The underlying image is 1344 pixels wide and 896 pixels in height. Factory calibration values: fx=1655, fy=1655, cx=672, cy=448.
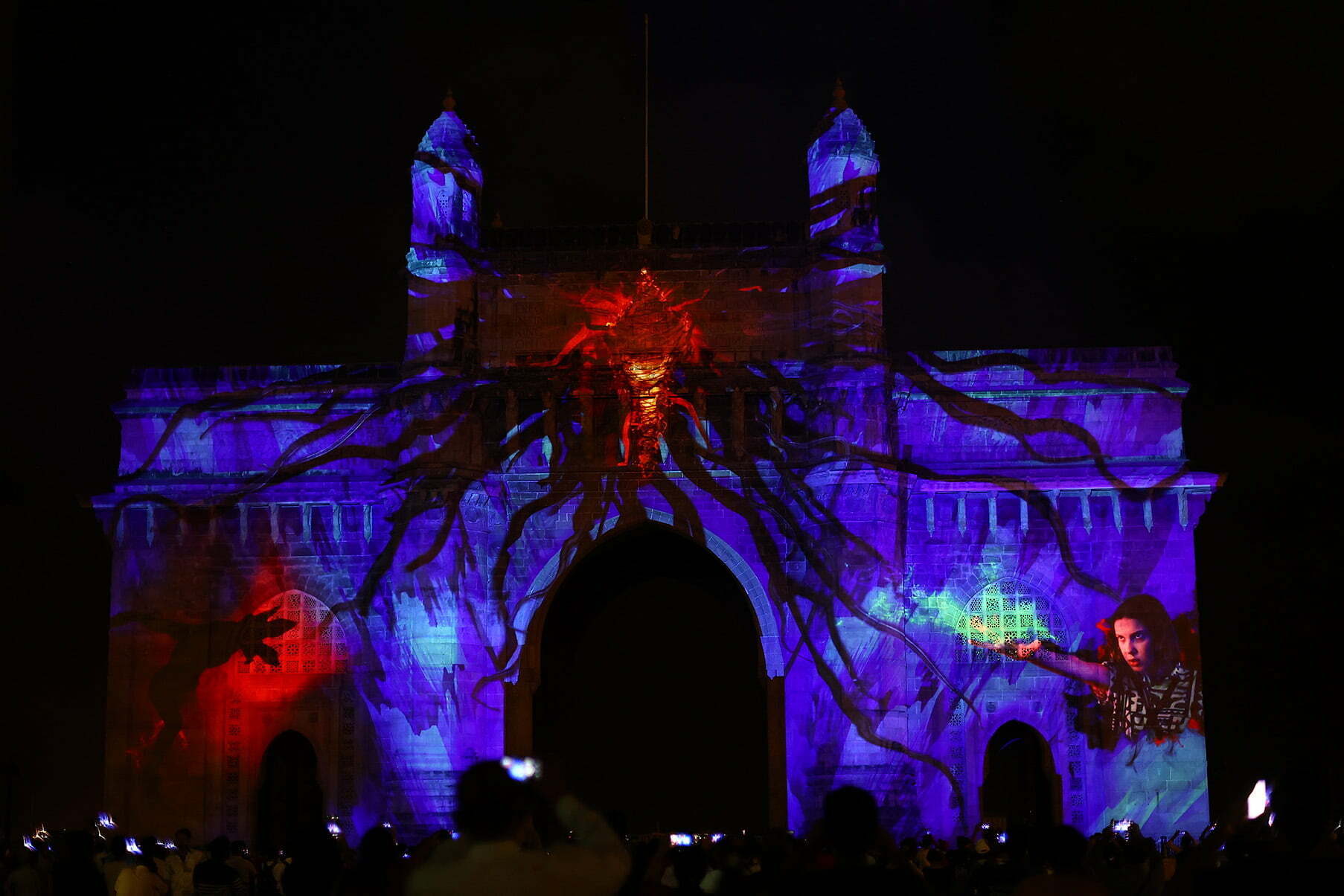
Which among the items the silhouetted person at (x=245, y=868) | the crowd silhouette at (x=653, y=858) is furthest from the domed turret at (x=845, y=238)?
the crowd silhouette at (x=653, y=858)

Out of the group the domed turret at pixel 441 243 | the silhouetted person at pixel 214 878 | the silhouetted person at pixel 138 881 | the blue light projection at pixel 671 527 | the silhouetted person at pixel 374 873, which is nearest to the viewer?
the silhouetted person at pixel 374 873

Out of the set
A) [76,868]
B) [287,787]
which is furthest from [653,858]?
[287,787]

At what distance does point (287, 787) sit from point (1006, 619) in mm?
13834

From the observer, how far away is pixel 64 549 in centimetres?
3494

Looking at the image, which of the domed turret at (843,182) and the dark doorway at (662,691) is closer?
the domed turret at (843,182)

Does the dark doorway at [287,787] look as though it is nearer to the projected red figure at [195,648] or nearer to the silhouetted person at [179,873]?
the projected red figure at [195,648]

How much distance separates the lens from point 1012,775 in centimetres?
3134

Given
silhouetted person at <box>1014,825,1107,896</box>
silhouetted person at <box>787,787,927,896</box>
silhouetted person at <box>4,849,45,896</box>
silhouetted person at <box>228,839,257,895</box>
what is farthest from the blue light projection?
silhouetted person at <box>787,787,927,896</box>

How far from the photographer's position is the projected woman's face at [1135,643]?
29875 millimetres

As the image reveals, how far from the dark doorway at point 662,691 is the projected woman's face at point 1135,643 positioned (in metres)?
7.16

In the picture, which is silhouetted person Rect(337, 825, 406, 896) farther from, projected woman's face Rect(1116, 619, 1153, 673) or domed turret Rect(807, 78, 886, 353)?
projected woman's face Rect(1116, 619, 1153, 673)

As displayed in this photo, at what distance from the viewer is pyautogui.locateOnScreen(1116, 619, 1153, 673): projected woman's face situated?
29875mm

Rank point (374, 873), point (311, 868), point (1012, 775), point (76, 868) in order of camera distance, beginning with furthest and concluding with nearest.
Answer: point (1012, 775) < point (76, 868) < point (311, 868) < point (374, 873)

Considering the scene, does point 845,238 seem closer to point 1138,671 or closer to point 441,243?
point 441,243
